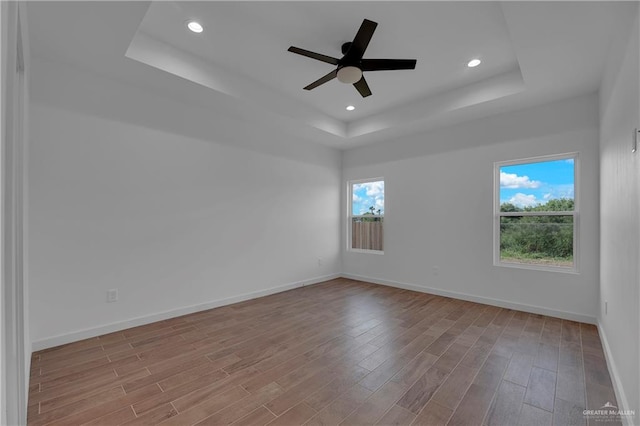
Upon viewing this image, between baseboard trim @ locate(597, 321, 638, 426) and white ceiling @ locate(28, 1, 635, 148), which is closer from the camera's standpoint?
baseboard trim @ locate(597, 321, 638, 426)

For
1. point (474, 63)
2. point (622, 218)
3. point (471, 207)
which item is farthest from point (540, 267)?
point (474, 63)

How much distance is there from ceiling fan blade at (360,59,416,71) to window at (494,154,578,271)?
7.64 feet

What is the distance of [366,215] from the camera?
18.6ft

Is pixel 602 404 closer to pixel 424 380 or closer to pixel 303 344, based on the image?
pixel 424 380

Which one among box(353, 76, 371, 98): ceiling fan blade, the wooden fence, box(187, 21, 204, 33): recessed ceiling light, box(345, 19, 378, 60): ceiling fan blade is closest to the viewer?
box(345, 19, 378, 60): ceiling fan blade

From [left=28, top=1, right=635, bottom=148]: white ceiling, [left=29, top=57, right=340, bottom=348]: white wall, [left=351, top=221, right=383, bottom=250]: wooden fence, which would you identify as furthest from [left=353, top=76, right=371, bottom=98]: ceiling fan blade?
[left=351, top=221, right=383, bottom=250]: wooden fence

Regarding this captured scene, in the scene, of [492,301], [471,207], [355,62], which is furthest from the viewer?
[471,207]

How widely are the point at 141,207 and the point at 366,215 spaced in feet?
12.6

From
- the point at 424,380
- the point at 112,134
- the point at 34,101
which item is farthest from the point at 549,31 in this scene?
the point at 34,101

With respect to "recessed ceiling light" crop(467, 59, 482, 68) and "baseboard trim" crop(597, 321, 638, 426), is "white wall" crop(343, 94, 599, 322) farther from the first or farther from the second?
"recessed ceiling light" crop(467, 59, 482, 68)

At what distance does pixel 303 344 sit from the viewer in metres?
2.79

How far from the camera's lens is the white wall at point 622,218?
1652 millimetres

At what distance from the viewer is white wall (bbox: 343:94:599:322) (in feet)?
11.1

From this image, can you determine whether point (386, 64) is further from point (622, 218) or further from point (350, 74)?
point (622, 218)
